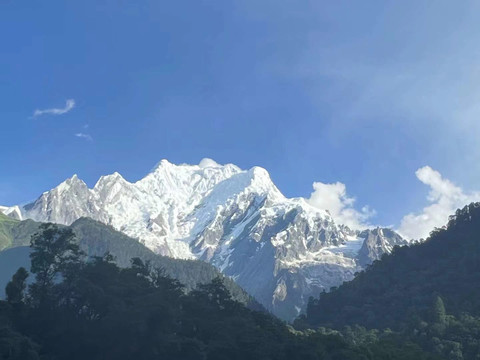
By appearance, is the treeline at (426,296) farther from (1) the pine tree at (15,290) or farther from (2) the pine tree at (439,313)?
(1) the pine tree at (15,290)

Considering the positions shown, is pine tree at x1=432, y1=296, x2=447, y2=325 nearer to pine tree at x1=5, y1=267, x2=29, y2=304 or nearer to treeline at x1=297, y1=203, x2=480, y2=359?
treeline at x1=297, y1=203, x2=480, y2=359

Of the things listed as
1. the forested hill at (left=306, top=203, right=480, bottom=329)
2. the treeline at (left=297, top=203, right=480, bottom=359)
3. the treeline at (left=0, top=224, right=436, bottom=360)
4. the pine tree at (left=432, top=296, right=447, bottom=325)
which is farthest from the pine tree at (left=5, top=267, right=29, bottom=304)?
the forested hill at (left=306, top=203, right=480, bottom=329)

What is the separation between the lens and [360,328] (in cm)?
13150

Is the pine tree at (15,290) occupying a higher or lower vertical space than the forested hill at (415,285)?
lower

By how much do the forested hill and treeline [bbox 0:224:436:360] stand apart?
44403 millimetres

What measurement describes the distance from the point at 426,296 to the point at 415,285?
459 inches

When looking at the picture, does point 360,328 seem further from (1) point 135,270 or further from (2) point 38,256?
(2) point 38,256

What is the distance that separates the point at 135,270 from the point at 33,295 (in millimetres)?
20230

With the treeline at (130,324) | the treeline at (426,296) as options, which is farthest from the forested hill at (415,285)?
the treeline at (130,324)

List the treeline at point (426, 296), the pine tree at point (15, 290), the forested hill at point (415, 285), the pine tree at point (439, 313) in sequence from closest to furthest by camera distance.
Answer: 1. the pine tree at point (15, 290)
2. the treeline at point (426, 296)
3. the pine tree at point (439, 313)
4. the forested hill at point (415, 285)

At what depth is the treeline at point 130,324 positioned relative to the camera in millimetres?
82812

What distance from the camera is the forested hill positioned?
149 meters

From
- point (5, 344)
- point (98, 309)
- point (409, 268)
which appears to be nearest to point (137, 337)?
point (98, 309)

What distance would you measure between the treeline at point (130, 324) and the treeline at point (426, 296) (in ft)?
46.1
